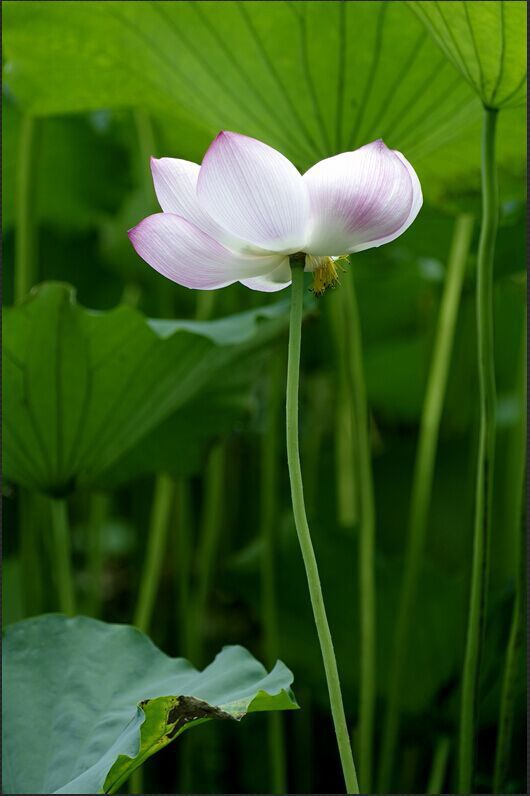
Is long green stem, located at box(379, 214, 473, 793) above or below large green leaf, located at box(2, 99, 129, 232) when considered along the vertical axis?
below

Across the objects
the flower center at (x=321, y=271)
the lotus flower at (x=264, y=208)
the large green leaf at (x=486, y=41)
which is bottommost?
the flower center at (x=321, y=271)

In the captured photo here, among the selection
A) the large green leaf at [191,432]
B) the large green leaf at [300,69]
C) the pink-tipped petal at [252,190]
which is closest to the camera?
the pink-tipped petal at [252,190]

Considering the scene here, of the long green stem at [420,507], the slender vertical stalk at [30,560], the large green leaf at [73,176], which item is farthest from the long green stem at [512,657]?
the large green leaf at [73,176]

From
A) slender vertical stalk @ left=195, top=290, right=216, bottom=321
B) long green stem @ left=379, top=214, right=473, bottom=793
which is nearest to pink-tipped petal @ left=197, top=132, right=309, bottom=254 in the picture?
long green stem @ left=379, top=214, right=473, bottom=793

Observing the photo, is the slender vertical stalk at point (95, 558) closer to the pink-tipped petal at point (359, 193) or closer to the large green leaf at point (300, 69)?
the large green leaf at point (300, 69)

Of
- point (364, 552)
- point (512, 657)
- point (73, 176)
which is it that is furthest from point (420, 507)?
point (73, 176)

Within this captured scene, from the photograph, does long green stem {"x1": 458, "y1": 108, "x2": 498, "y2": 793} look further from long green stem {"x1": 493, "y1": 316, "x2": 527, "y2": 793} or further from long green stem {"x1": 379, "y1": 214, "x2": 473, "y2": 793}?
long green stem {"x1": 379, "y1": 214, "x2": 473, "y2": 793}

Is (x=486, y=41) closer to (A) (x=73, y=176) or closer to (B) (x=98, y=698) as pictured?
(B) (x=98, y=698)
